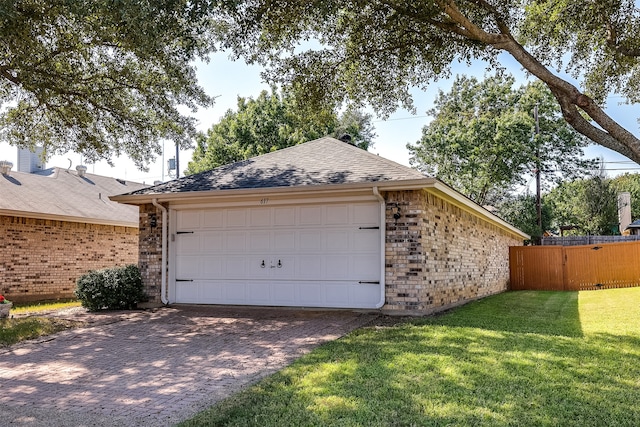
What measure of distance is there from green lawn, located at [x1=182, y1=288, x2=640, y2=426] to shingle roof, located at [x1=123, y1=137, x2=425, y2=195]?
2.98 metres

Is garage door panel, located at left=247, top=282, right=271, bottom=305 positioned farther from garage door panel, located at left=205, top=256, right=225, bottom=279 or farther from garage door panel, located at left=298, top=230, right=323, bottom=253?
garage door panel, located at left=298, top=230, right=323, bottom=253

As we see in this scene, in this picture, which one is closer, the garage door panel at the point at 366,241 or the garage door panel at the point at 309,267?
the garage door panel at the point at 366,241

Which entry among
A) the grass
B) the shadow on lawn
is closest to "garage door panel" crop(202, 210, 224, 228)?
the grass

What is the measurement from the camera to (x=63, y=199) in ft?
52.1

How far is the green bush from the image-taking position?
1048cm

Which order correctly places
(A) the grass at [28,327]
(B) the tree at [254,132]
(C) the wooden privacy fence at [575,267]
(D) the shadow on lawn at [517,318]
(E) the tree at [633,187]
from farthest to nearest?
(E) the tree at [633,187] → (B) the tree at [254,132] → (C) the wooden privacy fence at [575,267] → (D) the shadow on lawn at [517,318] → (A) the grass at [28,327]

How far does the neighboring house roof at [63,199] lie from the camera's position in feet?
45.8

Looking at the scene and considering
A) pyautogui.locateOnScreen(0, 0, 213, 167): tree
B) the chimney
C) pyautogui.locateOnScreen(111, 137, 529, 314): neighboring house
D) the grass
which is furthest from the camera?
the chimney

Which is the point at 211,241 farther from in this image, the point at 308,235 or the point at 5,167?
the point at 5,167

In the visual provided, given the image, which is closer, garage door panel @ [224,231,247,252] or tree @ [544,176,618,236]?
garage door panel @ [224,231,247,252]

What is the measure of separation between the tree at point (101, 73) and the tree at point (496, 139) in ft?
61.6

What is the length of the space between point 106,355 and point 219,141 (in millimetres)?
23503

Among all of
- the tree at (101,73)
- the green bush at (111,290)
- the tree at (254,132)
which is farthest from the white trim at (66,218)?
the tree at (254,132)

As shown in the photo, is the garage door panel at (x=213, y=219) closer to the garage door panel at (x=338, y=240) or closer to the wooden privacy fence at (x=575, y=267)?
the garage door panel at (x=338, y=240)
